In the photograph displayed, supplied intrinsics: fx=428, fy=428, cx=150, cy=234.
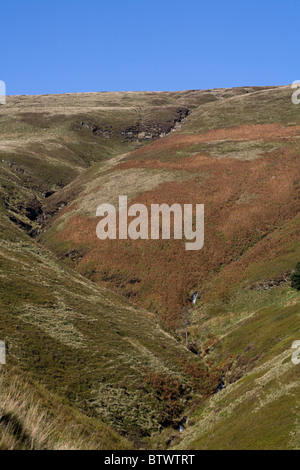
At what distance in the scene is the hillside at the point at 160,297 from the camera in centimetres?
2305

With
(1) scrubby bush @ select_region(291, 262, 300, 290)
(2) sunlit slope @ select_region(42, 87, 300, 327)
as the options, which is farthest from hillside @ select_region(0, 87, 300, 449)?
(1) scrubby bush @ select_region(291, 262, 300, 290)

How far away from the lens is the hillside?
23.0 metres

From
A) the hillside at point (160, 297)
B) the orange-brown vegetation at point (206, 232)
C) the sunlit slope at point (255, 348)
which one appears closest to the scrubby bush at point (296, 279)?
the sunlit slope at point (255, 348)

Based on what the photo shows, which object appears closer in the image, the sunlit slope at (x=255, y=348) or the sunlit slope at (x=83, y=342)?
the sunlit slope at (x=255, y=348)

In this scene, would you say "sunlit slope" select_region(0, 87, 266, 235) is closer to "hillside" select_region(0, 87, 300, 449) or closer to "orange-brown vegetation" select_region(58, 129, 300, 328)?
"hillside" select_region(0, 87, 300, 449)

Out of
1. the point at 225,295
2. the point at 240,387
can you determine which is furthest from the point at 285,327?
the point at 225,295

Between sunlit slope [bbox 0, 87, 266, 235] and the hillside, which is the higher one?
sunlit slope [bbox 0, 87, 266, 235]

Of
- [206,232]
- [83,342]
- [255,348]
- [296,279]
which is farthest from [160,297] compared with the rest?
[83,342]

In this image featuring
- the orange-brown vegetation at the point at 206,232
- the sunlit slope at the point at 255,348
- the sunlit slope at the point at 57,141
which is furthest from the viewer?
the sunlit slope at the point at 57,141

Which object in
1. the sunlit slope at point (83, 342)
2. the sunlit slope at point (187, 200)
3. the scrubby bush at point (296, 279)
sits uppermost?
the sunlit slope at point (187, 200)

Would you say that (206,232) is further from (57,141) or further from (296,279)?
(57,141)

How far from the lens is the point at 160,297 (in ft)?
181

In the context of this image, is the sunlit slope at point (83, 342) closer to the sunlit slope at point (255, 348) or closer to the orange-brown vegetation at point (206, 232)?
the sunlit slope at point (255, 348)
